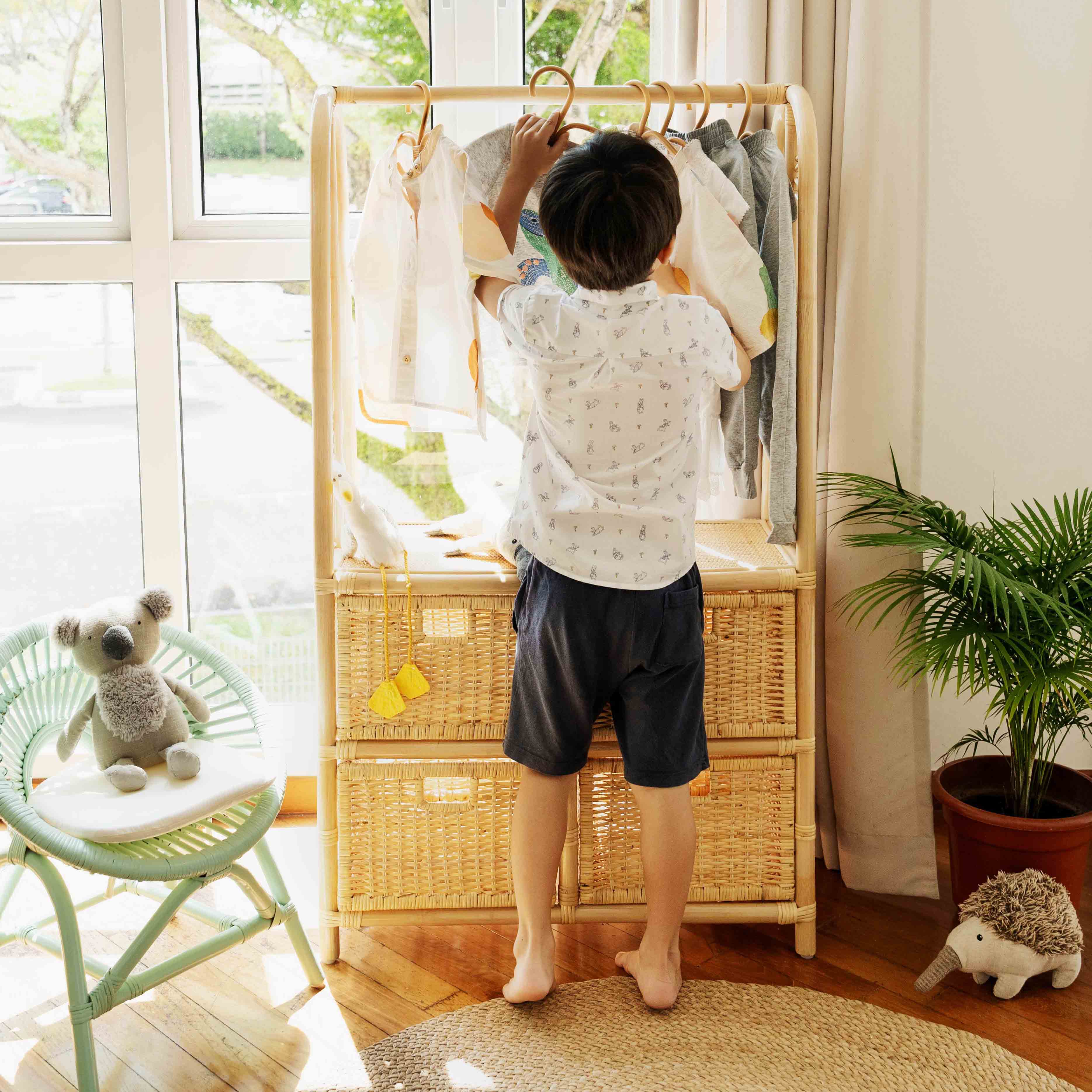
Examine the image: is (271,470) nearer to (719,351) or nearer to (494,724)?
(494,724)

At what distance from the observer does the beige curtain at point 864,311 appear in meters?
1.81

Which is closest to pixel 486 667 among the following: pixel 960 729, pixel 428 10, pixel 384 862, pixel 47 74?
pixel 384 862

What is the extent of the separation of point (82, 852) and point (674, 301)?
1079 millimetres

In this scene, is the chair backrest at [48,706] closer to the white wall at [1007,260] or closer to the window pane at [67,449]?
the window pane at [67,449]

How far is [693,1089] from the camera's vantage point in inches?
58.6

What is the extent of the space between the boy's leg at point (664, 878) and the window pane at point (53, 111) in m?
1.59

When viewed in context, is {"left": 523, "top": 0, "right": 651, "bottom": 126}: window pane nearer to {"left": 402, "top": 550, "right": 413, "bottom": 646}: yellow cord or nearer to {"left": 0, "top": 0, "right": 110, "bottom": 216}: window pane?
{"left": 0, "top": 0, "right": 110, "bottom": 216}: window pane

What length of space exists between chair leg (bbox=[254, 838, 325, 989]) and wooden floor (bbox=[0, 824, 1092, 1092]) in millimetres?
36

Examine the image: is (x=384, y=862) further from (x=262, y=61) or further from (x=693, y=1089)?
(x=262, y=61)

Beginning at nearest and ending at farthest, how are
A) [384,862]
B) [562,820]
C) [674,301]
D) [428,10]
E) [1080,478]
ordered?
[674,301], [562,820], [384,862], [428,10], [1080,478]

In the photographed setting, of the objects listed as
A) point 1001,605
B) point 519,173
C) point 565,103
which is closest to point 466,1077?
point 1001,605

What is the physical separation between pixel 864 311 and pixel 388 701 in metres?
1.05

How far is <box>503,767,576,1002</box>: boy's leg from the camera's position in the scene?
1.60 meters

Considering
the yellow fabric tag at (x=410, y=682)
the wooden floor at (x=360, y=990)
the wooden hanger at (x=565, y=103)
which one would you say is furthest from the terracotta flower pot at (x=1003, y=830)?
the wooden hanger at (x=565, y=103)
